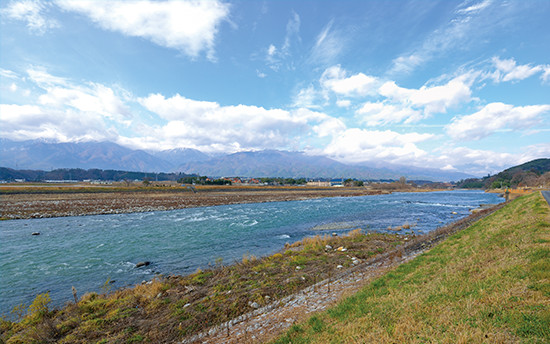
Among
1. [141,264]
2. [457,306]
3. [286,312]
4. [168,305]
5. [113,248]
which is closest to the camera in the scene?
[457,306]

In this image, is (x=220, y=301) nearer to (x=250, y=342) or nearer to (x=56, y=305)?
(x=250, y=342)

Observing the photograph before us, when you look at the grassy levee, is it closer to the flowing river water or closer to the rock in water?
the flowing river water

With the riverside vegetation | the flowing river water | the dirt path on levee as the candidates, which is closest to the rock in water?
the flowing river water

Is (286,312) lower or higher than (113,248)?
higher

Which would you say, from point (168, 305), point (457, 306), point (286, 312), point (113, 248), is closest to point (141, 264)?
point (113, 248)

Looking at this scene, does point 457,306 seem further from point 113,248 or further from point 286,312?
point 113,248

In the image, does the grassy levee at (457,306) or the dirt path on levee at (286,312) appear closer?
the grassy levee at (457,306)

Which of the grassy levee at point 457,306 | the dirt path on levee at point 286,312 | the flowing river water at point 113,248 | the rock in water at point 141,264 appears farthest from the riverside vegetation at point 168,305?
the grassy levee at point 457,306

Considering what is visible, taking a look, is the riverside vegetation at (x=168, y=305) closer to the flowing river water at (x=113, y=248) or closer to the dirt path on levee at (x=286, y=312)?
the dirt path on levee at (x=286, y=312)

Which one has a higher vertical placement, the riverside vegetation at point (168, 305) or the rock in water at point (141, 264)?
the riverside vegetation at point (168, 305)

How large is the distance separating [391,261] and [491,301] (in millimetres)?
9280

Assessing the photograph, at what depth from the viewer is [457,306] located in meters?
6.30

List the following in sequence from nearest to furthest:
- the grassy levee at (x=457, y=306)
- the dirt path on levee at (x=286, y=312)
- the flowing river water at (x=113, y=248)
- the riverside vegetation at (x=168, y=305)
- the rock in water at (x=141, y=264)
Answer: the grassy levee at (x=457, y=306)
the dirt path on levee at (x=286, y=312)
the riverside vegetation at (x=168, y=305)
the flowing river water at (x=113, y=248)
the rock in water at (x=141, y=264)

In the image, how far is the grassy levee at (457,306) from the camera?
4972 mm
